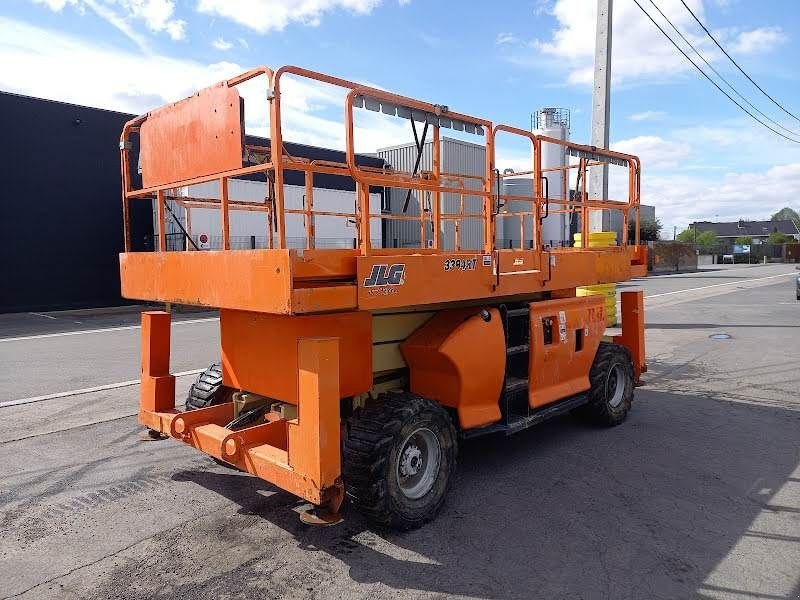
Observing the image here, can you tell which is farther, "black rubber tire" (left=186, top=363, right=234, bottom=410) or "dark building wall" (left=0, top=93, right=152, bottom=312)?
"dark building wall" (left=0, top=93, right=152, bottom=312)

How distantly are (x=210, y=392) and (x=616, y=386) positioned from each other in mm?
4143

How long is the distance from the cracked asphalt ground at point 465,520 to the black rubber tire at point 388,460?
15 cm

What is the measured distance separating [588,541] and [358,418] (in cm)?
163

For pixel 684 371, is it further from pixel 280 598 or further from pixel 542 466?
pixel 280 598

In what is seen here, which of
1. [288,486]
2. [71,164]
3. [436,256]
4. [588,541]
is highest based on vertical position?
[71,164]

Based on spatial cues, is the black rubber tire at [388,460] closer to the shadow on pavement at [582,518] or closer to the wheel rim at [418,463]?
the wheel rim at [418,463]

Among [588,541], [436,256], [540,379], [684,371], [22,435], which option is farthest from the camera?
[684,371]

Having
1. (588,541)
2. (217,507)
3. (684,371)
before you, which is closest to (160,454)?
(217,507)

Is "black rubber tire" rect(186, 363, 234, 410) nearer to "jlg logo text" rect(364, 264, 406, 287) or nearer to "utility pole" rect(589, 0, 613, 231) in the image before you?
"jlg logo text" rect(364, 264, 406, 287)

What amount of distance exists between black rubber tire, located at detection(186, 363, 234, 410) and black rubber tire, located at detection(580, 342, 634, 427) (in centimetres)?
350

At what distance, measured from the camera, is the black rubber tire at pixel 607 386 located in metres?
6.00

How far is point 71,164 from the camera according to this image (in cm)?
1902

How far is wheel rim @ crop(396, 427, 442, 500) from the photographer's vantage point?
3988 millimetres

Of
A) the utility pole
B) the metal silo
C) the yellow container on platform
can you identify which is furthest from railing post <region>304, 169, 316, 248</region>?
the metal silo
